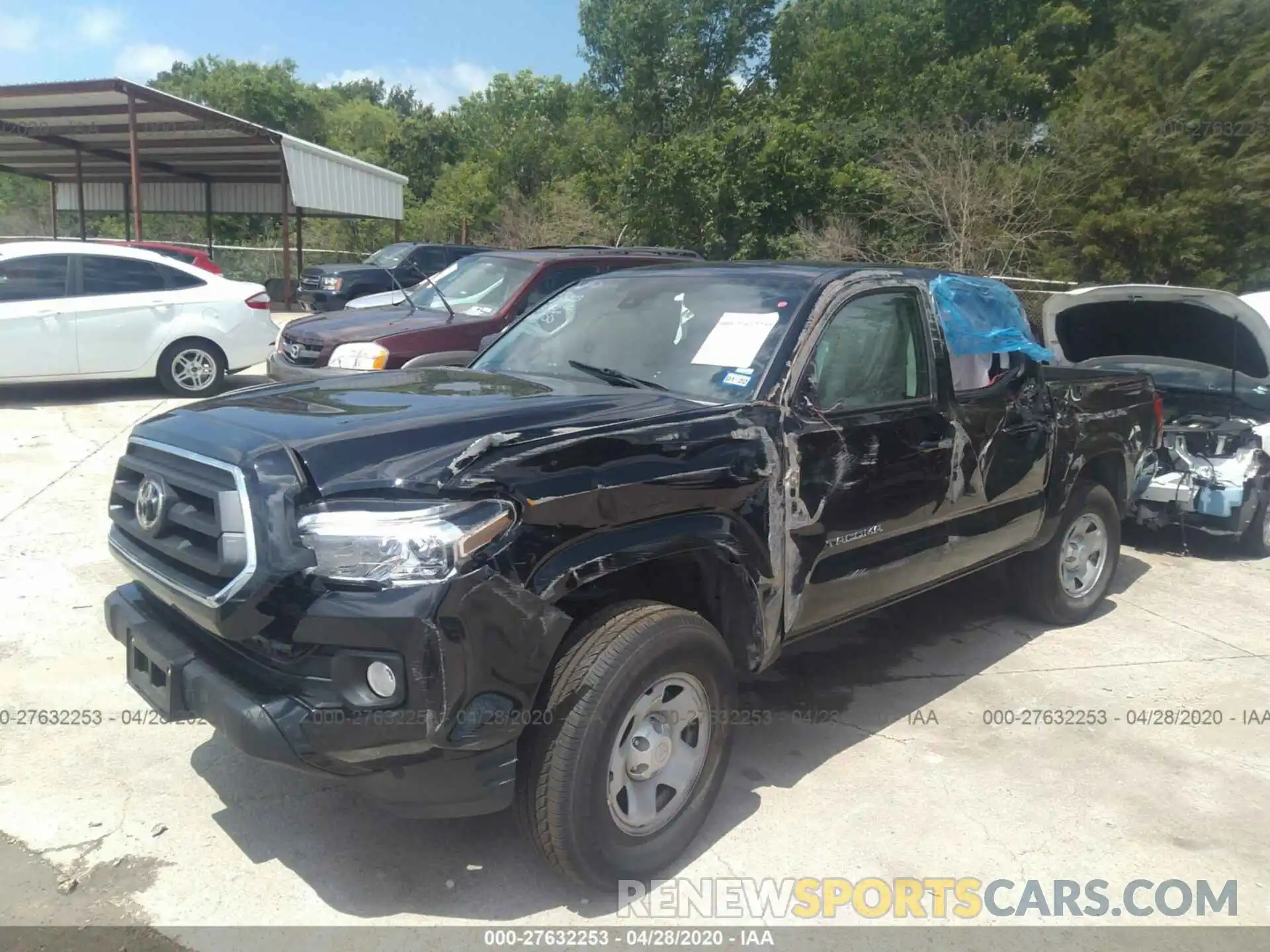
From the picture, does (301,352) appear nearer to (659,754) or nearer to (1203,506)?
(659,754)

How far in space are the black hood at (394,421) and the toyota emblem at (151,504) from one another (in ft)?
0.49

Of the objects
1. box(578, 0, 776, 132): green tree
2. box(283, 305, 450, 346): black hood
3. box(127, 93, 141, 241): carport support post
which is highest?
box(578, 0, 776, 132): green tree

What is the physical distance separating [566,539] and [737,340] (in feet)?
4.45

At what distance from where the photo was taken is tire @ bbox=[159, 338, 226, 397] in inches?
415

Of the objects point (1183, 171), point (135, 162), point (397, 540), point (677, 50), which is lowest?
point (397, 540)

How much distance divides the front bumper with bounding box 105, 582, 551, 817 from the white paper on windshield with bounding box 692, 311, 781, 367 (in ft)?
5.26

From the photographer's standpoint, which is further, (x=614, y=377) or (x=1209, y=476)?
(x=1209, y=476)

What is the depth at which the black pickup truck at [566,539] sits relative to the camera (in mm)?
2596

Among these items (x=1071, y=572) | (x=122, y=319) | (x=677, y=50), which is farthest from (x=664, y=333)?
(x=677, y=50)

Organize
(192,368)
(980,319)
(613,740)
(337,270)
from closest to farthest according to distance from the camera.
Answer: (613,740), (980,319), (192,368), (337,270)

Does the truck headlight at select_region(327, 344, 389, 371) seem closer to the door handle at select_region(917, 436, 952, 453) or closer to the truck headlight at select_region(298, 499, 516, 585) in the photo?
the door handle at select_region(917, 436, 952, 453)

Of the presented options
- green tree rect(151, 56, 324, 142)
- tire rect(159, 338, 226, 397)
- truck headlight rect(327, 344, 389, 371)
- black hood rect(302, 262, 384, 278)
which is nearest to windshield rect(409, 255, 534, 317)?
truck headlight rect(327, 344, 389, 371)

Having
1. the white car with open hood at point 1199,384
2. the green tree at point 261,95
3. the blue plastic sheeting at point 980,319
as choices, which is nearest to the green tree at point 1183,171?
the white car with open hood at point 1199,384

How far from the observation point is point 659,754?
10.3 feet
